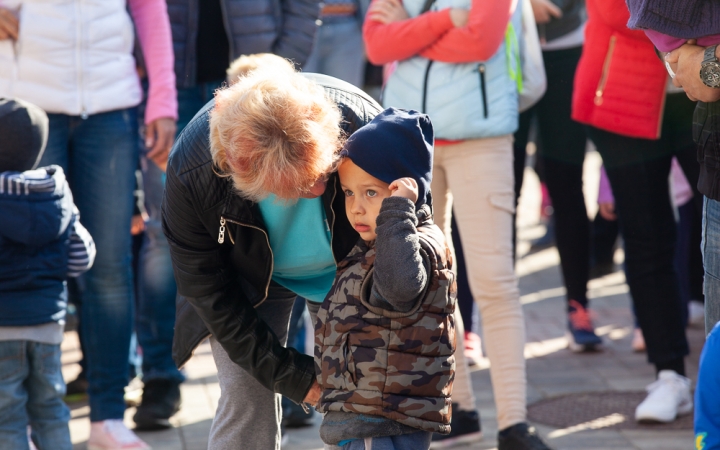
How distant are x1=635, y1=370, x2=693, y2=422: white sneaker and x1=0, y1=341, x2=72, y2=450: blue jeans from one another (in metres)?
2.29

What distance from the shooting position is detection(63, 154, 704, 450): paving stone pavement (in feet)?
12.9

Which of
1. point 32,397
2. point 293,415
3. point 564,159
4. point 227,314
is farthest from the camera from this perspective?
point 564,159

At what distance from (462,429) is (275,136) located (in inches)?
76.5

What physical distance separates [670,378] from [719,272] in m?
1.64

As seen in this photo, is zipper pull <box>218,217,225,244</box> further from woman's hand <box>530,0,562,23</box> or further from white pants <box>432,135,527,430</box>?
woman's hand <box>530,0,562,23</box>

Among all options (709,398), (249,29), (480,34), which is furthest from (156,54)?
(709,398)

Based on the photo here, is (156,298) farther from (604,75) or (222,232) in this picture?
(604,75)

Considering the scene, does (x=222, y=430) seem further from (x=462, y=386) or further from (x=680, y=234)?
(x=680, y=234)

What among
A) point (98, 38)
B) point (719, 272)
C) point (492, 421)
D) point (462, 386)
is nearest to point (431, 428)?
point (719, 272)

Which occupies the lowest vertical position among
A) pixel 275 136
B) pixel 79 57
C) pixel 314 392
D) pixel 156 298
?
pixel 156 298

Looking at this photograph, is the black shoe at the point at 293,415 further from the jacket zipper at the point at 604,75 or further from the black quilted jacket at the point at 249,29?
the jacket zipper at the point at 604,75

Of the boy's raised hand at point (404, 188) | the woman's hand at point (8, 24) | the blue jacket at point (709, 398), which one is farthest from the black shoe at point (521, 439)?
the woman's hand at point (8, 24)

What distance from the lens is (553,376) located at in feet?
15.7

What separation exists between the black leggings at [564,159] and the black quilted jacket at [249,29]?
115cm
